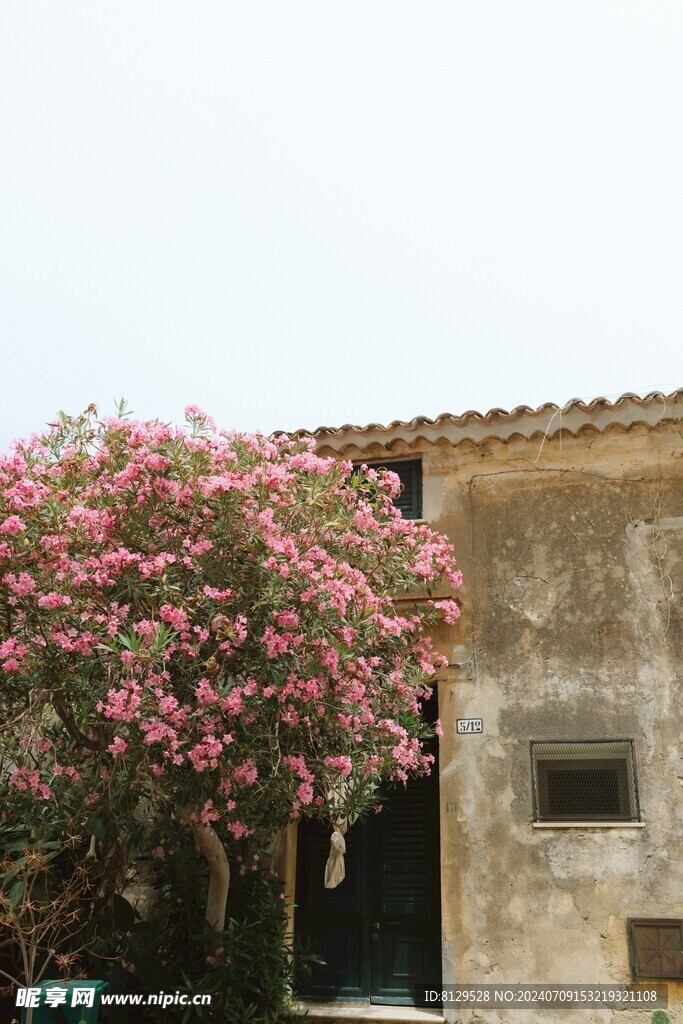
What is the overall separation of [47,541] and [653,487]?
226 inches

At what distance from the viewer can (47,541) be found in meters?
7.36

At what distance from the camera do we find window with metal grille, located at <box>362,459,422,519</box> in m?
10.5

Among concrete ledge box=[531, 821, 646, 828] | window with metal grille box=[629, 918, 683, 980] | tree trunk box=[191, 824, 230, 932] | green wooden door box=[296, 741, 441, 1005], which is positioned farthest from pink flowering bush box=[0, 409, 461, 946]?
window with metal grille box=[629, 918, 683, 980]

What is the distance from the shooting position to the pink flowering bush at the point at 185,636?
7051 millimetres

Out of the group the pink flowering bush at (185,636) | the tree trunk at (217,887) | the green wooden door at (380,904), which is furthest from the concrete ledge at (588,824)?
the tree trunk at (217,887)

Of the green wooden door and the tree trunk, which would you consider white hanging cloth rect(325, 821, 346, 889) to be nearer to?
the green wooden door

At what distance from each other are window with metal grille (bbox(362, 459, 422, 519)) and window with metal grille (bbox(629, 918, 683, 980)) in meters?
4.41

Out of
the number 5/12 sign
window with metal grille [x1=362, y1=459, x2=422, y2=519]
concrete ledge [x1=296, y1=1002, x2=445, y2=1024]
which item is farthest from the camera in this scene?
window with metal grille [x1=362, y1=459, x2=422, y2=519]

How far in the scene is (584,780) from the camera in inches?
354

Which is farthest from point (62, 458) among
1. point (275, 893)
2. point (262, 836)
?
point (275, 893)

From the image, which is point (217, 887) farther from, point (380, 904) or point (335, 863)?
point (380, 904)

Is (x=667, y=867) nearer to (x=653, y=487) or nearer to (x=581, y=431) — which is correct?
(x=653, y=487)

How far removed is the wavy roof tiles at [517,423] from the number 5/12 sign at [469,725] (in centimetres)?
283

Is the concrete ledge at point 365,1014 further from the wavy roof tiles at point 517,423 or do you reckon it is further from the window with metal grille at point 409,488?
the wavy roof tiles at point 517,423
